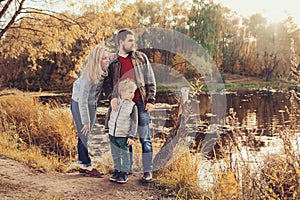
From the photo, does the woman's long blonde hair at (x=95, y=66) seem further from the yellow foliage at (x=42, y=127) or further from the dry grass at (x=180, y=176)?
the yellow foliage at (x=42, y=127)

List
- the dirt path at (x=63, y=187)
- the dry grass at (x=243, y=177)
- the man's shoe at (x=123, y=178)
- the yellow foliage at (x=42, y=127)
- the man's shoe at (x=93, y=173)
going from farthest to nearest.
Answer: the yellow foliage at (x=42, y=127)
the man's shoe at (x=93, y=173)
the man's shoe at (x=123, y=178)
the dirt path at (x=63, y=187)
the dry grass at (x=243, y=177)

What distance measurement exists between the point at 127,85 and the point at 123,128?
1.53 feet

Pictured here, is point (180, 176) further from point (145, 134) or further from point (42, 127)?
point (42, 127)

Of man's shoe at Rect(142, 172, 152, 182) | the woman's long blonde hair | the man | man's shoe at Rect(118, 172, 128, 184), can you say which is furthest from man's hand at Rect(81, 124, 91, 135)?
man's shoe at Rect(142, 172, 152, 182)

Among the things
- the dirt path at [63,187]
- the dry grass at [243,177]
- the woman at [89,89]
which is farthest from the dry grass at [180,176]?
the woman at [89,89]

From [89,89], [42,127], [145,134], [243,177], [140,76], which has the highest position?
[140,76]

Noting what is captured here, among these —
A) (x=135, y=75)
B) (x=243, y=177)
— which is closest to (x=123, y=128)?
(x=135, y=75)

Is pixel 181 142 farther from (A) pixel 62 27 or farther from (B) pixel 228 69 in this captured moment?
(B) pixel 228 69

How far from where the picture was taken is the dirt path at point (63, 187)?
12.5ft

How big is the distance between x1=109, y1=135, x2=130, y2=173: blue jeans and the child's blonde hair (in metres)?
0.55

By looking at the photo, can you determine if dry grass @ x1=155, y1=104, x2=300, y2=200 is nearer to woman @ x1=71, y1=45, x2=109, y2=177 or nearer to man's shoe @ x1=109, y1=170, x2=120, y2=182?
man's shoe @ x1=109, y1=170, x2=120, y2=182

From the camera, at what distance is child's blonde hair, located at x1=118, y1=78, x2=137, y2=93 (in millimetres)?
4156

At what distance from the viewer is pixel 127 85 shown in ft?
13.6

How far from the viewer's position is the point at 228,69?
34281 millimetres
